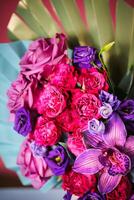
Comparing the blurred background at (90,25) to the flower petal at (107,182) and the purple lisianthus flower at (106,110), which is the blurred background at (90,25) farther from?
the flower petal at (107,182)

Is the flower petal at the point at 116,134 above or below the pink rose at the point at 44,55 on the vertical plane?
below

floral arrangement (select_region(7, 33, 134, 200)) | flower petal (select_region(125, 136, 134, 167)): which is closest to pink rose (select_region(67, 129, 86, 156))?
floral arrangement (select_region(7, 33, 134, 200))

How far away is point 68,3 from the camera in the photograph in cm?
90

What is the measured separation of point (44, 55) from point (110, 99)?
0.20 meters

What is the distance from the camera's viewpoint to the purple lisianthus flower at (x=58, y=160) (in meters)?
0.85

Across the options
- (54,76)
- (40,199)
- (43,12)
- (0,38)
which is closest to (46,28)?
(43,12)

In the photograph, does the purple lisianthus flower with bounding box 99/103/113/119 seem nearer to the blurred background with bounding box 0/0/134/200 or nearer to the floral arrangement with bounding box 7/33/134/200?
the floral arrangement with bounding box 7/33/134/200

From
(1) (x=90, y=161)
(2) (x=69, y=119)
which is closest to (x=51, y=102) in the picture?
(2) (x=69, y=119)

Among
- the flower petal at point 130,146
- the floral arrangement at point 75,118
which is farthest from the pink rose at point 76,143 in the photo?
the flower petal at point 130,146

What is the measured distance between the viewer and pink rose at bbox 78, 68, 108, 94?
82cm

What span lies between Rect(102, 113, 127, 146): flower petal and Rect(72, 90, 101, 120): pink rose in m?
0.04

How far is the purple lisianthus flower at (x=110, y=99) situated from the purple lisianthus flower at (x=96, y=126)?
0.05 meters

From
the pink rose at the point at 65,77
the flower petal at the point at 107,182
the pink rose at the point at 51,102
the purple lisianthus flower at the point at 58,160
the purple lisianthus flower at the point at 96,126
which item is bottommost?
the flower petal at the point at 107,182

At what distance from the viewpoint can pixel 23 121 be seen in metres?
0.86
